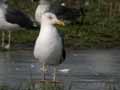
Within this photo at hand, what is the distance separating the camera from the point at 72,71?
11.7 meters

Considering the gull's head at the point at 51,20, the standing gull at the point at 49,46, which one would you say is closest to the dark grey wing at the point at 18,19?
the gull's head at the point at 51,20

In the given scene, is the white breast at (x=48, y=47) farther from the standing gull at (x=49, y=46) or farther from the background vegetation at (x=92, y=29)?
the background vegetation at (x=92, y=29)

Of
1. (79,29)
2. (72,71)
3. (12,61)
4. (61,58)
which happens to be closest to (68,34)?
(79,29)

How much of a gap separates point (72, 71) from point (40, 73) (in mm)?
630

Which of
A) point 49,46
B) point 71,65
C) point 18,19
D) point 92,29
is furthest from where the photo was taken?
point 92,29

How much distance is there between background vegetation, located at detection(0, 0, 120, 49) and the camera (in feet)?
51.3

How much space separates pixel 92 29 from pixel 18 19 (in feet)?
7.22

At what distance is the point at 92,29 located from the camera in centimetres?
1772

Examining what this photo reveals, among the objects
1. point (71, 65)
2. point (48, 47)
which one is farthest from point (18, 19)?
point (48, 47)

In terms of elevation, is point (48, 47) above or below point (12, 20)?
above

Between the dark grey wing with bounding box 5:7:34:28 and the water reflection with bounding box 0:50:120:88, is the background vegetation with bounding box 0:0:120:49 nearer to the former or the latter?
the dark grey wing with bounding box 5:7:34:28

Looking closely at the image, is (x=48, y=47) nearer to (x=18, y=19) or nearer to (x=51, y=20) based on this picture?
(x=51, y=20)

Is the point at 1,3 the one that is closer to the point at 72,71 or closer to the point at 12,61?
the point at 12,61

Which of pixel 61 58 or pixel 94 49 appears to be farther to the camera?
pixel 94 49
